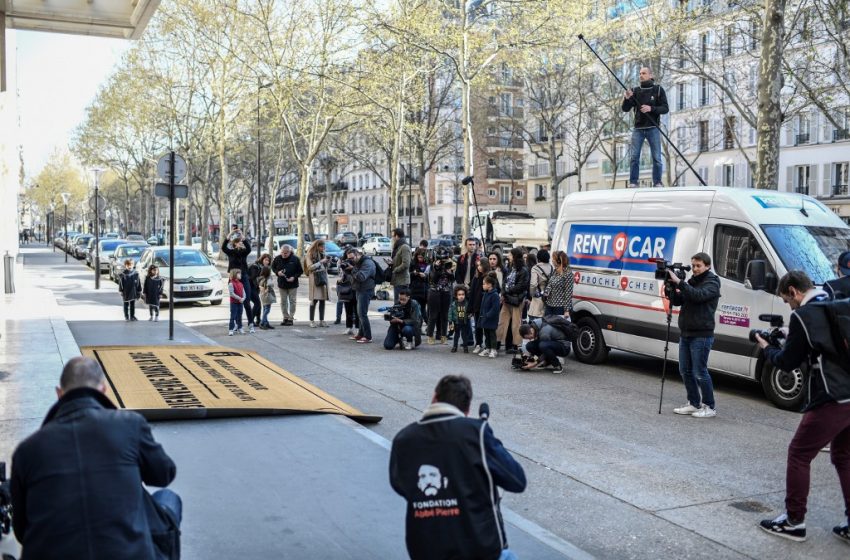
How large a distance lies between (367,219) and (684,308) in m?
94.0

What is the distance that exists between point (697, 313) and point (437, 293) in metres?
7.05

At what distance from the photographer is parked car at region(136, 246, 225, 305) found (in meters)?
22.3

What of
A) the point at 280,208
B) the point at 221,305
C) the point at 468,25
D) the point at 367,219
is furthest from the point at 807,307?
the point at 280,208

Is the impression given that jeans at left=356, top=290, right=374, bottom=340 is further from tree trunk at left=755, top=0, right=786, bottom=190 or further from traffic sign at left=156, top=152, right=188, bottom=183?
tree trunk at left=755, top=0, right=786, bottom=190

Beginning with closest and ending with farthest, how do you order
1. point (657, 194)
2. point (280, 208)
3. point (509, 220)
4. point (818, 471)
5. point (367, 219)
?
1. point (818, 471)
2. point (657, 194)
3. point (509, 220)
4. point (367, 219)
5. point (280, 208)

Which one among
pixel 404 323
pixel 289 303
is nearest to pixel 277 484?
pixel 404 323

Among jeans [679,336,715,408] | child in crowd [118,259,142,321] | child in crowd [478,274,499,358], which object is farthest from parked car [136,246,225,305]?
jeans [679,336,715,408]

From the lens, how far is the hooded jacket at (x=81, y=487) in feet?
10.3

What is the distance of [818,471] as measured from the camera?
7.41 metres

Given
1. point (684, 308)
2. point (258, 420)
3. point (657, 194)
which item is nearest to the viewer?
point (258, 420)

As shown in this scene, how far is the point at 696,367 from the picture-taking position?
911cm

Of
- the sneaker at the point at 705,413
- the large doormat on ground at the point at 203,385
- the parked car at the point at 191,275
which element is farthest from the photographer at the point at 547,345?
the parked car at the point at 191,275

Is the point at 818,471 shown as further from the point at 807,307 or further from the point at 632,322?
the point at 632,322

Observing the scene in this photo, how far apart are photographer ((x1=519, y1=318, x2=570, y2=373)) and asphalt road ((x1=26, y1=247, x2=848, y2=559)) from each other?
0.19 m
